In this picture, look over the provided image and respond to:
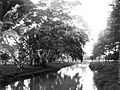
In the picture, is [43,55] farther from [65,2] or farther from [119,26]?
[119,26]

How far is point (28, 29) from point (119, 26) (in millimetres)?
11346

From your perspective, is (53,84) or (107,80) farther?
(53,84)

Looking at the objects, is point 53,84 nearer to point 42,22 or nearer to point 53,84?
point 53,84

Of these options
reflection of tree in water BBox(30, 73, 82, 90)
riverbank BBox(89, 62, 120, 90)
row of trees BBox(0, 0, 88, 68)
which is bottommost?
reflection of tree in water BBox(30, 73, 82, 90)

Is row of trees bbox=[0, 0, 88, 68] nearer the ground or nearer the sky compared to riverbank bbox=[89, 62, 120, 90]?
nearer the sky

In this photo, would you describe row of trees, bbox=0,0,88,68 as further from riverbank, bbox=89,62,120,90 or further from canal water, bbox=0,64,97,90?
riverbank, bbox=89,62,120,90

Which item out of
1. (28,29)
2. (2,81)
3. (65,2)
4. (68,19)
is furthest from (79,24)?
(2,81)

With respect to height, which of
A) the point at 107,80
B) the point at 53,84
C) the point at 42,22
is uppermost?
the point at 42,22

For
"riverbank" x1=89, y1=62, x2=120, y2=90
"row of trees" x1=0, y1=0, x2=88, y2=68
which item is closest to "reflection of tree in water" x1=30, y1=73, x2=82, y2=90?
"riverbank" x1=89, y1=62, x2=120, y2=90

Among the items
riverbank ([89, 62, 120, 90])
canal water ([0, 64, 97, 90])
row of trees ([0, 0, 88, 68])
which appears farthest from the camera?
row of trees ([0, 0, 88, 68])

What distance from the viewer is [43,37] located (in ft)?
76.9

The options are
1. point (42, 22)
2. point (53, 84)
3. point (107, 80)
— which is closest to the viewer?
point (107, 80)

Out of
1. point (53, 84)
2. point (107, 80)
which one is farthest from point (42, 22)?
point (107, 80)

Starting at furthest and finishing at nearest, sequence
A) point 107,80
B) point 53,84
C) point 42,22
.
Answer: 1. point 42,22
2. point 53,84
3. point 107,80
